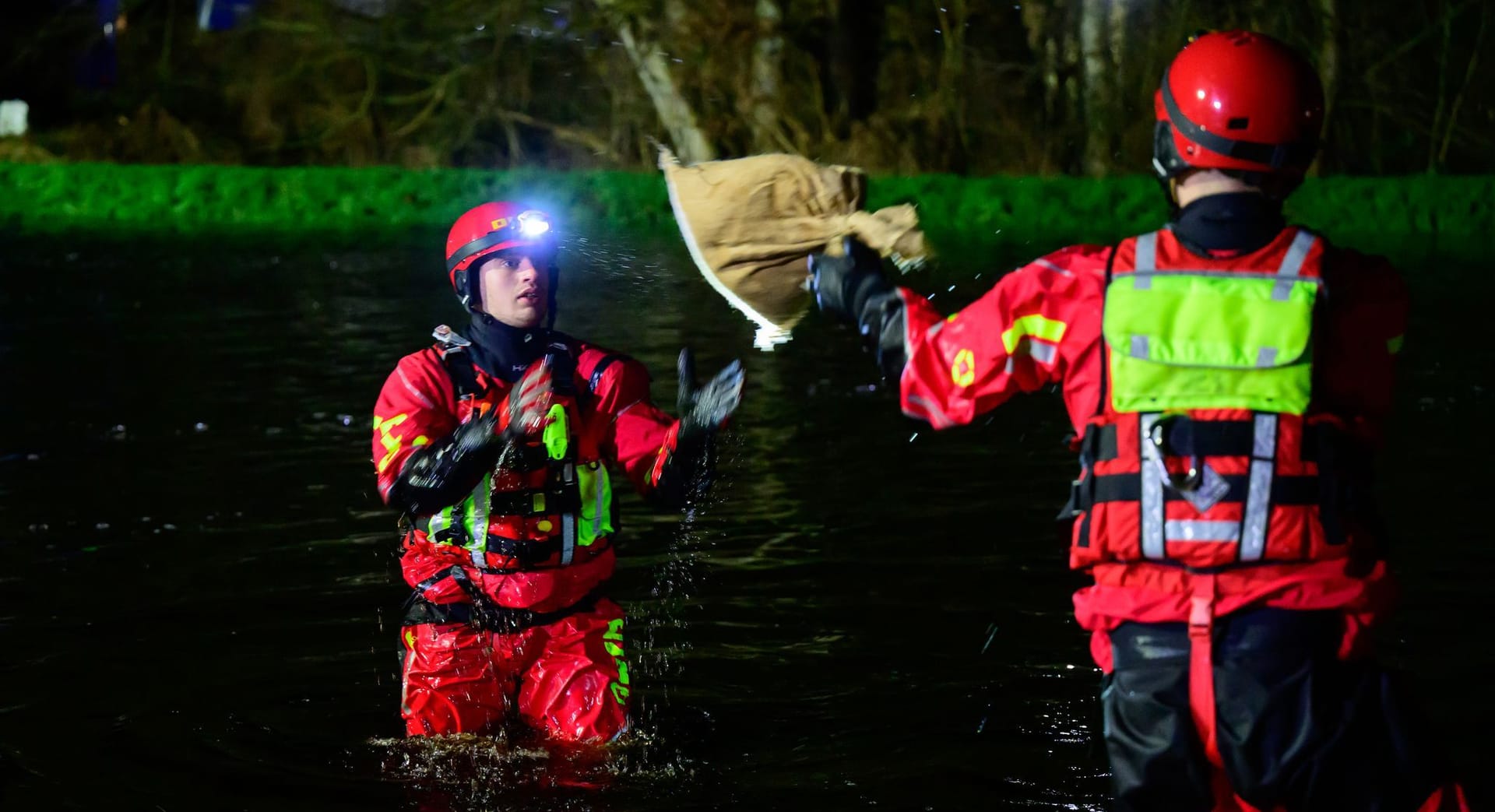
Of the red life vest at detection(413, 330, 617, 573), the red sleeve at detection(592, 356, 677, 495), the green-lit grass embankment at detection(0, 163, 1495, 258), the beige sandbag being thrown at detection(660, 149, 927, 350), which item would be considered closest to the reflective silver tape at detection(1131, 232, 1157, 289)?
the beige sandbag being thrown at detection(660, 149, 927, 350)

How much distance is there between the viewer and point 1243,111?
362 centimetres

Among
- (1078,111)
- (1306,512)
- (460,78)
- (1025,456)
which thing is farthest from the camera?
(460,78)

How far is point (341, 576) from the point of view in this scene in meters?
8.52

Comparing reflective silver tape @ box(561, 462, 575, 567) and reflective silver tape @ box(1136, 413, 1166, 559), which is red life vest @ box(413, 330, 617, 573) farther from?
reflective silver tape @ box(1136, 413, 1166, 559)

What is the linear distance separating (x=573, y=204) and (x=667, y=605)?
74.8ft

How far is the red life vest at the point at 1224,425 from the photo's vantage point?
3.54 m

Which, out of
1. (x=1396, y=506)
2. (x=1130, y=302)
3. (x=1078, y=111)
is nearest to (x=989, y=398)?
(x=1130, y=302)

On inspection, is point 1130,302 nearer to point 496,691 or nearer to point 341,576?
point 496,691

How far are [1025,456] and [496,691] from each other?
6.10 meters

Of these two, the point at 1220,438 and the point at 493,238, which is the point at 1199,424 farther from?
the point at 493,238

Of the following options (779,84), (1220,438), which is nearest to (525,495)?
(1220,438)

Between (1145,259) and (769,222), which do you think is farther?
(769,222)

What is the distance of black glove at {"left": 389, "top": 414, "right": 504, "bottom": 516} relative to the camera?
511cm

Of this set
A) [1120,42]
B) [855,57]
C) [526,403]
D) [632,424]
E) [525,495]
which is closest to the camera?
[526,403]
